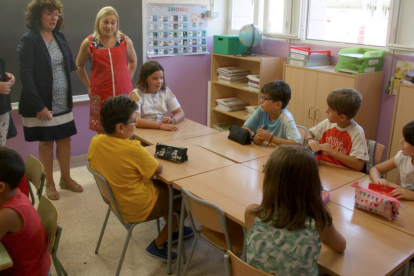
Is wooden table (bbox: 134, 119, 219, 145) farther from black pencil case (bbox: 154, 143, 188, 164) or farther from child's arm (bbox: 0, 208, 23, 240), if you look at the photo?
child's arm (bbox: 0, 208, 23, 240)

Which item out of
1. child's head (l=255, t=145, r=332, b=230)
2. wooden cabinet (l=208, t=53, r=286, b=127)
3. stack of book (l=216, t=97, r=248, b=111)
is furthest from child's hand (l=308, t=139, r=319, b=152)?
stack of book (l=216, t=97, r=248, b=111)

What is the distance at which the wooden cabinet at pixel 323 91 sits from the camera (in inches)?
136

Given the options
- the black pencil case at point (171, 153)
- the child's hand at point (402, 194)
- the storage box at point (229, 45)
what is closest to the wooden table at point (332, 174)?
the child's hand at point (402, 194)

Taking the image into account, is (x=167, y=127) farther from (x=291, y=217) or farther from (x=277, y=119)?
(x=291, y=217)

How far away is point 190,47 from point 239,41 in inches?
27.1

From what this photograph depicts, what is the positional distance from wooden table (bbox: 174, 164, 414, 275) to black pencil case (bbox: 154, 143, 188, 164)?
0.25 metres

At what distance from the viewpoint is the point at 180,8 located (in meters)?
4.77

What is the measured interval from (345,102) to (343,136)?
0.24 m

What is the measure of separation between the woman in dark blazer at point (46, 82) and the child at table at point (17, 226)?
1.54 m

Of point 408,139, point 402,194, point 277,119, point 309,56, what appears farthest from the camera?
point 309,56

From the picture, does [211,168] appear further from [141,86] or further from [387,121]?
[387,121]

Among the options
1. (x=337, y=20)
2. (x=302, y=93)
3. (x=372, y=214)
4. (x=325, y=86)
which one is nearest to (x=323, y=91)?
(x=325, y=86)

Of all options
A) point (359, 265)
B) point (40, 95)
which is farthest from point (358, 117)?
point (40, 95)

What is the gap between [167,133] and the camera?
3109 mm
